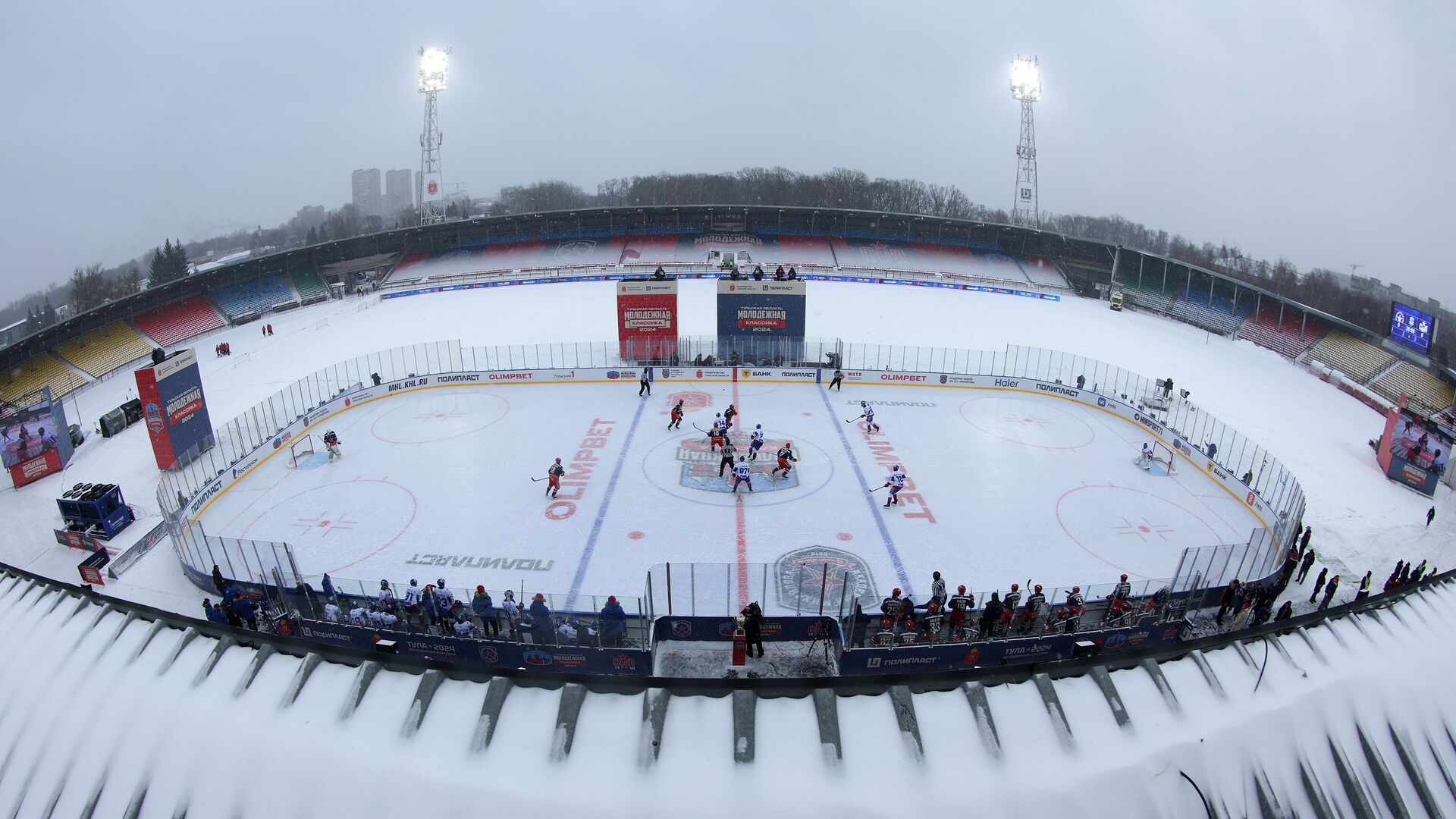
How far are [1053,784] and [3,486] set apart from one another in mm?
28971

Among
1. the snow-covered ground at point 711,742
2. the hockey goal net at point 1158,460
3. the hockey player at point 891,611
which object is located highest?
the snow-covered ground at point 711,742

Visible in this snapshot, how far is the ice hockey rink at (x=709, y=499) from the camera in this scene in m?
16.6

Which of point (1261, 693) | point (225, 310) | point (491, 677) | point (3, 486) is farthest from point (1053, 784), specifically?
point (225, 310)

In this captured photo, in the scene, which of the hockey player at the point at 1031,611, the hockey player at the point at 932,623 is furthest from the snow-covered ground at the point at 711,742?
the hockey player at the point at 1031,611

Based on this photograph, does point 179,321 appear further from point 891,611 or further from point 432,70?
point 891,611

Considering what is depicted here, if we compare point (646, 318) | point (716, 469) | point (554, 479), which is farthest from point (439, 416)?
point (716, 469)

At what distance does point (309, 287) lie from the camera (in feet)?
167

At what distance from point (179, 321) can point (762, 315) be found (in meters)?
33.7

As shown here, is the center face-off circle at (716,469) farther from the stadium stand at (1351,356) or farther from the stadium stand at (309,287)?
the stadium stand at (309,287)

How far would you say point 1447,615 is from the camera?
414cm

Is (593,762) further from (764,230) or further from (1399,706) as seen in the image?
(764,230)

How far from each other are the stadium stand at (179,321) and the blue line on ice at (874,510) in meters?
35.2

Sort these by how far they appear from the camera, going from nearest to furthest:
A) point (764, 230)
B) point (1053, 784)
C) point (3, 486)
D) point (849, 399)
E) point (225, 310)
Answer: point (1053, 784) < point (3, 486) < point (849, 399) < point (225, 310) < point (764, 230)

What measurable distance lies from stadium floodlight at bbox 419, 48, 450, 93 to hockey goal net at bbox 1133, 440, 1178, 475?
5351cm
